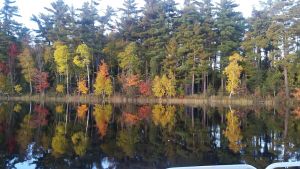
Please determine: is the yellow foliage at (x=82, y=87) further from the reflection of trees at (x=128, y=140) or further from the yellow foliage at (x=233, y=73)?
the reflection of trees at (x=128, y=140)

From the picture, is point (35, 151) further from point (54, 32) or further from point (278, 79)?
point (54, 32)

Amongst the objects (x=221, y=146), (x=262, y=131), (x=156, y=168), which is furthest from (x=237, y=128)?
(x=156, y=168)

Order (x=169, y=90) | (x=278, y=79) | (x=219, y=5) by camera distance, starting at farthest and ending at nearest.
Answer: (x=219, y=5) → (x=169, y=90) → (x=278, y=79)

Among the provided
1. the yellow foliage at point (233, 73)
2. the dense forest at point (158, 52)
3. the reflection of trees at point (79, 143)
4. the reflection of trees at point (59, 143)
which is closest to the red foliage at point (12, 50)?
the dense forest at point (158, 52)

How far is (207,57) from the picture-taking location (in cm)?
4369

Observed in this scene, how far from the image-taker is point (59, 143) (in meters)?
12.9

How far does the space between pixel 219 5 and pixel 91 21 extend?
14723mm

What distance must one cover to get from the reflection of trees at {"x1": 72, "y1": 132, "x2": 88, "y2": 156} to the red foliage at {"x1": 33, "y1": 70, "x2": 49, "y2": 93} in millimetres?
29642

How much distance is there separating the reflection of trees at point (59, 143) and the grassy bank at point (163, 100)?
74.1 feet

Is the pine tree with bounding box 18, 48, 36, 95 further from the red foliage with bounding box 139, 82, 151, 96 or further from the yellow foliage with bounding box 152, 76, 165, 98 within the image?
the yellow foliage with bounding box 152, 76, 165, 98

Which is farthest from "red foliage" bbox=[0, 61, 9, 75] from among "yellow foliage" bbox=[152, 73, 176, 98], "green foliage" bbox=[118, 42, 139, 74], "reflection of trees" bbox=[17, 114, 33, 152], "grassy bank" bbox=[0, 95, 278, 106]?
"reflection of trees" bbox=[17, 114, 33, 152]

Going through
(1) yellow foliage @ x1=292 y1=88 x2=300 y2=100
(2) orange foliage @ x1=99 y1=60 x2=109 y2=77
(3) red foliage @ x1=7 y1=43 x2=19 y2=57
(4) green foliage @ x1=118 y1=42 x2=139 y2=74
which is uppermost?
(3) red foliage @ x1=7 y1=43 x2=19 y2=57

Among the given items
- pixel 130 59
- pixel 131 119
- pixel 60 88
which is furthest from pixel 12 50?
pixel 131 119

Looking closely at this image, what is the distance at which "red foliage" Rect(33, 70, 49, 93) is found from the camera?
44062 mm
